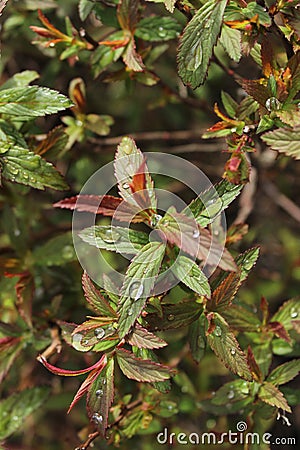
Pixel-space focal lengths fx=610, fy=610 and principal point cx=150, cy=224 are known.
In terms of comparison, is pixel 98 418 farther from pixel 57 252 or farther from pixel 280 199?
pixel 280 199

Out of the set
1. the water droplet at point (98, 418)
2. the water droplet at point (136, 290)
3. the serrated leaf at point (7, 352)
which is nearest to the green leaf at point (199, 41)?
the water droplet at point (136, 290)

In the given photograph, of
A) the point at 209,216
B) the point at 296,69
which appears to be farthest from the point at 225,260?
the point at 296,69

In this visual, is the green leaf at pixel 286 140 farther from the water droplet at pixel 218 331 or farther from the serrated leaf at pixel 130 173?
the water droplet at pixel 218 331

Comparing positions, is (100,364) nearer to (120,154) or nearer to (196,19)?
(120,154)

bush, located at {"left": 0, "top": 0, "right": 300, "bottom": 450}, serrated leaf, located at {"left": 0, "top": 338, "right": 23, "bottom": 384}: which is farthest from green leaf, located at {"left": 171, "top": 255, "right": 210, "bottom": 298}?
serrated leaf, located at {"left": 0, "top": 338, "right": 23, "bottom": 384}

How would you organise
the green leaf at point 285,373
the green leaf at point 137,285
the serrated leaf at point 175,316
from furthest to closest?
1. the green leaf at point 285,373
2. the serrated leaf at point 175,316
3. the green leaf at point 137,285
